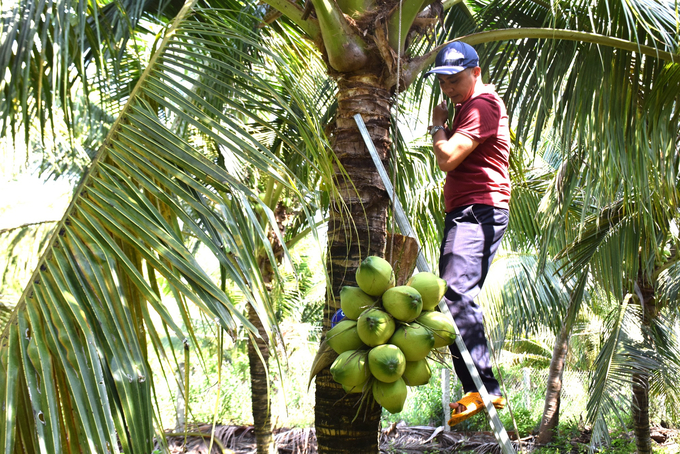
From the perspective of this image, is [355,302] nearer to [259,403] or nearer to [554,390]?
[259,403]

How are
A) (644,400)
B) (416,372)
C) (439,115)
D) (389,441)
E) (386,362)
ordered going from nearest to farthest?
(386,362)
(416,372)
(439,115)
(644,400)
(389,441)

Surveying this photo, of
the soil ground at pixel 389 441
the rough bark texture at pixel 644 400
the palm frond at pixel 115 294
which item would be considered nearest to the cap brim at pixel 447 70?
the palm frond at pixel 115 294

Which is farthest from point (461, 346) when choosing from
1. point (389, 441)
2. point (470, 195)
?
point (389, 441)

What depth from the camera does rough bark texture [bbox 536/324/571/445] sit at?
332 inches

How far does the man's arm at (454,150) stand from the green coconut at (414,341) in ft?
2.65

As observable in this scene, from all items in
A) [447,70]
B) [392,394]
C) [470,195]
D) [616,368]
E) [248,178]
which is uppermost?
[447,70]

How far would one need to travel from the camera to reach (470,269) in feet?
6.92

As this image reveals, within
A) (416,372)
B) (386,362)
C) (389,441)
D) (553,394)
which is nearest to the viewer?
(386,362)

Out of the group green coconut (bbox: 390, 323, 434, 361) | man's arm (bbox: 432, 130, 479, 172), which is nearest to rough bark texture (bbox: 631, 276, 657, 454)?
man's arm (bbox: 432, 130, 479, 172)

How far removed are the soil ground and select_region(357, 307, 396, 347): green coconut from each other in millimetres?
5000

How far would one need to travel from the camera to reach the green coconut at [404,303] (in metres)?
1.62

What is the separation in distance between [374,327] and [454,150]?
3.01 feet

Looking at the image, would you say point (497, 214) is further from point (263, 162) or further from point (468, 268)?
point (263, 162)

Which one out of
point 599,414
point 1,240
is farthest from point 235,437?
point 599,414
